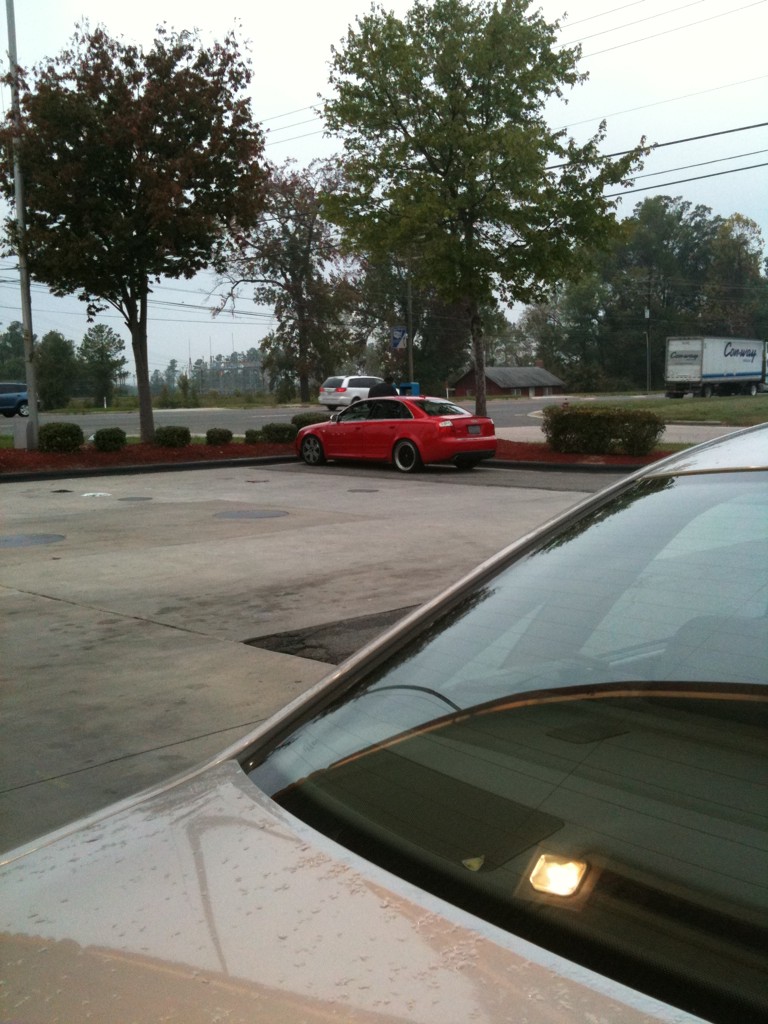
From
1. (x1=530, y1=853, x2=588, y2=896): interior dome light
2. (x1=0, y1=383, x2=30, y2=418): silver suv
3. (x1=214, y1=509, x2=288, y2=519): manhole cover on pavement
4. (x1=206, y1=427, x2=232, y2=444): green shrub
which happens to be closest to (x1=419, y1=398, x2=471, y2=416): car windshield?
(x1=206, y1=427, x2=232, y2=444): green shrub

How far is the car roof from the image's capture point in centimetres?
210

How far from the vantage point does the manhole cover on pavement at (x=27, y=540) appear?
11286 mm

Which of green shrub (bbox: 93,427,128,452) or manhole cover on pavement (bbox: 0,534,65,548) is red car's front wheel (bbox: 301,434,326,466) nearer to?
green shrub (bbox: 93,427,128,452)

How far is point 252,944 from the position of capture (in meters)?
1.24

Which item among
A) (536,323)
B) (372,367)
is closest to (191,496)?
(372,367)

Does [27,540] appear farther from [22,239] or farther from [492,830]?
[22,239]

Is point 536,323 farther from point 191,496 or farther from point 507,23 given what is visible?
point 191,496

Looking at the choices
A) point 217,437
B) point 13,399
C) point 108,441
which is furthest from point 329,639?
point 13,399

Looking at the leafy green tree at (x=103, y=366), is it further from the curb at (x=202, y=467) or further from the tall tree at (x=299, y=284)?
the curb at (x=202, y=467)

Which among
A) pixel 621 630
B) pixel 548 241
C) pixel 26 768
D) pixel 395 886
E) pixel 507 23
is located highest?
pixel 507 23

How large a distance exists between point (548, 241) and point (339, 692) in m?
23.2

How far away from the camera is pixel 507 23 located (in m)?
24.0

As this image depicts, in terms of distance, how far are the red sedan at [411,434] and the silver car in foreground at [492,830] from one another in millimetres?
18125

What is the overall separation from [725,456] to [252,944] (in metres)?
1.46
